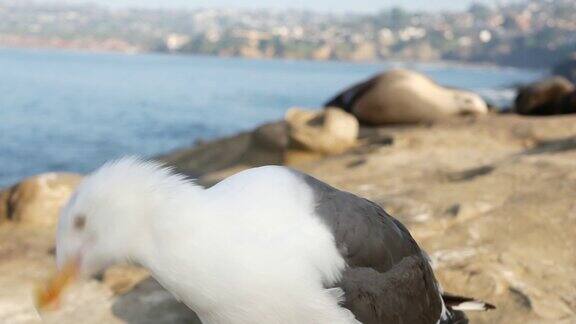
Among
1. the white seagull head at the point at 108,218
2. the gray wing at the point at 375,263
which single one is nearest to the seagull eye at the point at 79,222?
the white seagull head at the point at 108,218

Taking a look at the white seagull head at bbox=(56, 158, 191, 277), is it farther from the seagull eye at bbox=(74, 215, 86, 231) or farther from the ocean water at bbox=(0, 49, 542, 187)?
the ocean water at bbox=(0, 49, 542, 187)

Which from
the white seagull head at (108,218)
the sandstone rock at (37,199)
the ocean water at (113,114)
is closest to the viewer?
the white seagull head at (108,218)

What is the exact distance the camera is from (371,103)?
1060 cm

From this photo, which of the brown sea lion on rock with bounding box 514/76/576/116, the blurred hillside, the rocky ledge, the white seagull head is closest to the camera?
the white seagull head

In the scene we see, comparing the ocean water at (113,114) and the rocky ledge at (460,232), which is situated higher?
the rocky ledge at (460,232)

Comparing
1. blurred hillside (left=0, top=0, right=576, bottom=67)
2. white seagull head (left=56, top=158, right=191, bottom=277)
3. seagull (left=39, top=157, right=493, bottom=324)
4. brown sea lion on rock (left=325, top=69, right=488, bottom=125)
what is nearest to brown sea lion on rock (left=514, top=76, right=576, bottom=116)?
brown sea lion on rock (left=325, top=69, right=488, bottom=125)

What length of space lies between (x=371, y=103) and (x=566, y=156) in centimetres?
453

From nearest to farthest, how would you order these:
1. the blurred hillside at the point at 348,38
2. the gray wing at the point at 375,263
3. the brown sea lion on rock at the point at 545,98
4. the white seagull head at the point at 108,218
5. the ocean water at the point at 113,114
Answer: the white seagull head at the point at 108,218
the gray wing at the point at 375,263
the brown sea lion on rock at the point at 545,98
the ocean water at the point at 113,114
the blurred hillside at the point at 348,38

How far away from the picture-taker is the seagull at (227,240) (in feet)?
7.61

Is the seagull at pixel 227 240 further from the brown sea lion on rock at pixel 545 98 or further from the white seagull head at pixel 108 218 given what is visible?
the brown sea lion on rock at pixel 545 98

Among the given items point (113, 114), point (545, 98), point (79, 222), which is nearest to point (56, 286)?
point (79, 222)

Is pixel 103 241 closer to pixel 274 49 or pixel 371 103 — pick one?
pixel 371 103

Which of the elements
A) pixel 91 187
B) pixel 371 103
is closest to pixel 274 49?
pixel 371 103

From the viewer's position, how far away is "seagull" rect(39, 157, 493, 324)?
2320 mm
